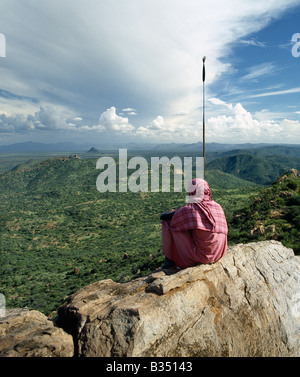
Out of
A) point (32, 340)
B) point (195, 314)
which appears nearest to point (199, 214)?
point (195, 314)

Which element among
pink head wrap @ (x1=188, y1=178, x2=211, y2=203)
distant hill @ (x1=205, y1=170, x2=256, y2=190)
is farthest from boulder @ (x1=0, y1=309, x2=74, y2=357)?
distant hill @ (x1=205, y1=170, x2=256, y2=190)

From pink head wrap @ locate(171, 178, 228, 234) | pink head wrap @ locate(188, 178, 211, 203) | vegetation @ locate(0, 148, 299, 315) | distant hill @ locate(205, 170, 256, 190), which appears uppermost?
pink head wrap @ locate(188, 178, 211, 203)

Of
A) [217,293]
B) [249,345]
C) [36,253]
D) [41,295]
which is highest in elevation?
[217,293]

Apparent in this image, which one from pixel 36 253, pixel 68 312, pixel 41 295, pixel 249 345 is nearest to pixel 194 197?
pixel 249 345

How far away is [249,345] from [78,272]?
24602 millimetres

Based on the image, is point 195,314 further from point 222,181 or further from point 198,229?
point 222,181

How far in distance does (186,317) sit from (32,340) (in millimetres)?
2544

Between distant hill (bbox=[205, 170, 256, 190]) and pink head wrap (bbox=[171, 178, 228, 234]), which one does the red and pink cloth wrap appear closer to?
pink head wrap (bbox=[171, 178, 228, 234])

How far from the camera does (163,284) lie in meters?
4.11

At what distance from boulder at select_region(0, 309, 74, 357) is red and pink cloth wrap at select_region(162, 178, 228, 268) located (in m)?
2.71

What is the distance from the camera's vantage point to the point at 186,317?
3.81m

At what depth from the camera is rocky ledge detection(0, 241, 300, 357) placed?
335 centimetres

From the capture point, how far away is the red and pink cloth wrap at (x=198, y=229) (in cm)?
451
